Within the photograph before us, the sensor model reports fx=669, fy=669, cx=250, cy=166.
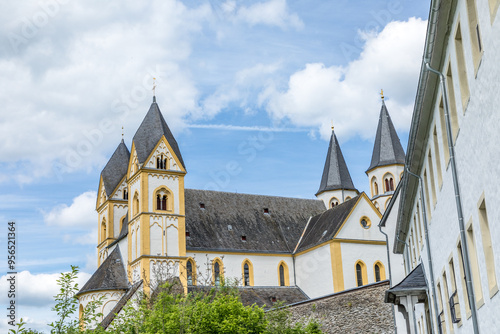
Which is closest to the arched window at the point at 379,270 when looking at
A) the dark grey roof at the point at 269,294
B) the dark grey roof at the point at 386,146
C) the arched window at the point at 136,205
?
the dark grey roof at the point at 269,294

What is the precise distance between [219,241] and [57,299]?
37.6m

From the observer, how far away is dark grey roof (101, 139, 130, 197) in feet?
205

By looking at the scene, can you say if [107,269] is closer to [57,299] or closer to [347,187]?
[347,187]

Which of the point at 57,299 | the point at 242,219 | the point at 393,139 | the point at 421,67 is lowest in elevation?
the point at 57,299

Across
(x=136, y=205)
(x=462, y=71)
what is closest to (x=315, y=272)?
(x=136, y=205)

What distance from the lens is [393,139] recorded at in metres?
68.6

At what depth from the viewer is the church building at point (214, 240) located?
50.7 meters

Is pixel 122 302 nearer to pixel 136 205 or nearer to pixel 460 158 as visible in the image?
pixel 136 205

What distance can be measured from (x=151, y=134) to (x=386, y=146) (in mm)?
26115

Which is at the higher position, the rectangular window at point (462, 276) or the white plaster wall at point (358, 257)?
the white plaster wall at point (358, 257)

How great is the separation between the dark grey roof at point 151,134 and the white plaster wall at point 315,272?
12.8 m

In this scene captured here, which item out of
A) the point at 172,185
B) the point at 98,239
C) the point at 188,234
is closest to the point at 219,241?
the point at 188,234

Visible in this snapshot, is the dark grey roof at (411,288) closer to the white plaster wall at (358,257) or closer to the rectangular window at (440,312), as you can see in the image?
the rectangular window at (440,312)

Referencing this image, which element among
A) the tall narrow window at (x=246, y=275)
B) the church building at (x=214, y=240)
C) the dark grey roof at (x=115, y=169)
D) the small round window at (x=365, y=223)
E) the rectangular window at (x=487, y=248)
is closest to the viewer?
the rectangular window at (x=487, y=248)
